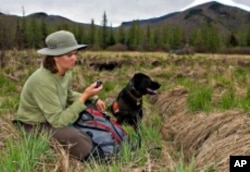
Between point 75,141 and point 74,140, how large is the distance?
14mm

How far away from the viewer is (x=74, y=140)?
4.00m

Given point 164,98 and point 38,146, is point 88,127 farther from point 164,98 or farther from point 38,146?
point 164,98

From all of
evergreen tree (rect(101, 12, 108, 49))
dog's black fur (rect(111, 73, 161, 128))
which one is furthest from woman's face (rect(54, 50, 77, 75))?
evergreen tree (rect(101, 12, 108, 49))

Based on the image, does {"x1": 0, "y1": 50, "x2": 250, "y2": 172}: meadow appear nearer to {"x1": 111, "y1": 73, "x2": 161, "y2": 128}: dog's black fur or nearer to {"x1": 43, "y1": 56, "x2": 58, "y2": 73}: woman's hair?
{"x1": 111, "y1": 73, "x2": 161, "y2": 128}: dog's black fur

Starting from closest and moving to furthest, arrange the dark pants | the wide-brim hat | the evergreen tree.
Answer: the dark pants → the wide-brim hat → the evergreen tree

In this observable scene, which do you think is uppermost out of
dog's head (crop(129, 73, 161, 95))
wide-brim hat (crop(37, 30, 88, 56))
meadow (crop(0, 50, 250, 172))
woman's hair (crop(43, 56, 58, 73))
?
wide-brim hat (crop(37, 30, 88, 56))

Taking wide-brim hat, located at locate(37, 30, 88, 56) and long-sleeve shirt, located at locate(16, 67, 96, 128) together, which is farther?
wide-brim hat, located at locate(37, 30, 88, 56)

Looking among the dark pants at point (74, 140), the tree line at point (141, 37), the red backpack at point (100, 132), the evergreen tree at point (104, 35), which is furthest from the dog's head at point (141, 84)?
the evergreen tree at point (104, 35)

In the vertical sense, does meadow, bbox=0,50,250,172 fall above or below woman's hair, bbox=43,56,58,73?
below

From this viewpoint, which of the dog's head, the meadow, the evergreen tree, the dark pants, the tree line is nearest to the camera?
the meadow

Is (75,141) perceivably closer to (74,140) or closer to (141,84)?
(74,140)

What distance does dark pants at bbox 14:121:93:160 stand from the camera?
3.97 metres

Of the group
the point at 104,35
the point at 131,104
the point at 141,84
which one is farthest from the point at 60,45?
the point at 104,35

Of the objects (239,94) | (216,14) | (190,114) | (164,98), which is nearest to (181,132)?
(190,114)
